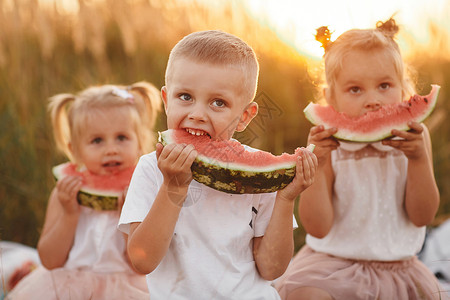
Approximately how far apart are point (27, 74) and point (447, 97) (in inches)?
190

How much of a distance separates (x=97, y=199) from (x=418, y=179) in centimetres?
177

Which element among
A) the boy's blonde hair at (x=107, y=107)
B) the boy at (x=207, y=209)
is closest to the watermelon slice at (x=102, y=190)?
the boy's blonde hair at (x=107, y=107)


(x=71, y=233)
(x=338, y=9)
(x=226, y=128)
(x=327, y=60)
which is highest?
(x=338, y=9)

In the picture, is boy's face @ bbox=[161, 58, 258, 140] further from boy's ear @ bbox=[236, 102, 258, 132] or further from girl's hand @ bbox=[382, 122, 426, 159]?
girl's hand @ bbox=[382, 122, 426, 159]

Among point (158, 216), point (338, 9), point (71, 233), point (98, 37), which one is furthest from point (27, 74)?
point (158, 216)

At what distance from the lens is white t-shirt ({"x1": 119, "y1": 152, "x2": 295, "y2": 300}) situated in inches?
83.7

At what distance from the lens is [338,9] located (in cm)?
295

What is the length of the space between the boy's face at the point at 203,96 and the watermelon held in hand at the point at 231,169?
5 centimetres

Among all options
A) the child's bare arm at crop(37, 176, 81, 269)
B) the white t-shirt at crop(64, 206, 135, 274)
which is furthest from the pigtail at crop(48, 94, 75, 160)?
the white t-shirt at crop(64, 206, 135, 274)

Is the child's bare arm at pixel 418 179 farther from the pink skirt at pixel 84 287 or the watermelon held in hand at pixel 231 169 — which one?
the pink skirt at pixel 84 287

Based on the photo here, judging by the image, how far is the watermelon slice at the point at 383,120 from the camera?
2621 millimetres

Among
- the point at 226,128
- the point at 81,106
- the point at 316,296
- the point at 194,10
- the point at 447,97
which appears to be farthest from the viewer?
the point at 447,97

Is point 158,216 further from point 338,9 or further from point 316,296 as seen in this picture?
point 338,9

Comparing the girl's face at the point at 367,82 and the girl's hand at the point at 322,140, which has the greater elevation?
the girl's face at the point at 367,82
